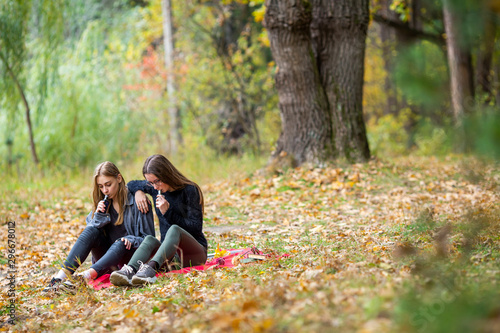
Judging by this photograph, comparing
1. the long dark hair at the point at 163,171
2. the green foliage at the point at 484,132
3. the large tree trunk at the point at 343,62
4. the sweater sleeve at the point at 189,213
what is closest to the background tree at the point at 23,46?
the large tree trunk at the point at 343,62

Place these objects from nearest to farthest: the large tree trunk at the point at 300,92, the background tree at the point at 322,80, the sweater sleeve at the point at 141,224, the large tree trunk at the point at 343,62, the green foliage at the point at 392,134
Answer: the sweater sleeve at the point at 141,224 → the large tree trunk at the point at 300,92 → the background tree at the point at 322,80 → the large tree trunk at the point at 343,62 → the green foliage at the point at 392,134

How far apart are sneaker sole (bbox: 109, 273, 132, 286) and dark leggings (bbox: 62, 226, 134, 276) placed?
0.44 m

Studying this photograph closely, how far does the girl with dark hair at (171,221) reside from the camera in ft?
15.2

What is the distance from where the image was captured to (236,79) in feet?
46.5

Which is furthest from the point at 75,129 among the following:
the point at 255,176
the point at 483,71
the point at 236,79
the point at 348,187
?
the point at 483,71

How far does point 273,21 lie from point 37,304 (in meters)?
6.52

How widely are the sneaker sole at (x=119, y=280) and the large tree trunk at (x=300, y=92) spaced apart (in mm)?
5735

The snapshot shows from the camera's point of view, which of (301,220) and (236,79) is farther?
(236,79)

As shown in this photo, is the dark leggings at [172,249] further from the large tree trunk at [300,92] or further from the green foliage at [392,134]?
the green foliage at [392,134]

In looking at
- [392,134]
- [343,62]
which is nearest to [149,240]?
[343,62]

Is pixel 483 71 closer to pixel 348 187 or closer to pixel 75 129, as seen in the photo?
pixel 348 187

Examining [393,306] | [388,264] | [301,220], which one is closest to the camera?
[393,306]

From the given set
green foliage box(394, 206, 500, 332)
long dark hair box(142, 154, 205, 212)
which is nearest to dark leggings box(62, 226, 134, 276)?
long dark hair box(142, 154, 205, 212)

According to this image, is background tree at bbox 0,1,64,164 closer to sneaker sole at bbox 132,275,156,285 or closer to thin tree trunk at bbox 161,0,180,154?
thin tree trunk at bbox 161,0,180,154
